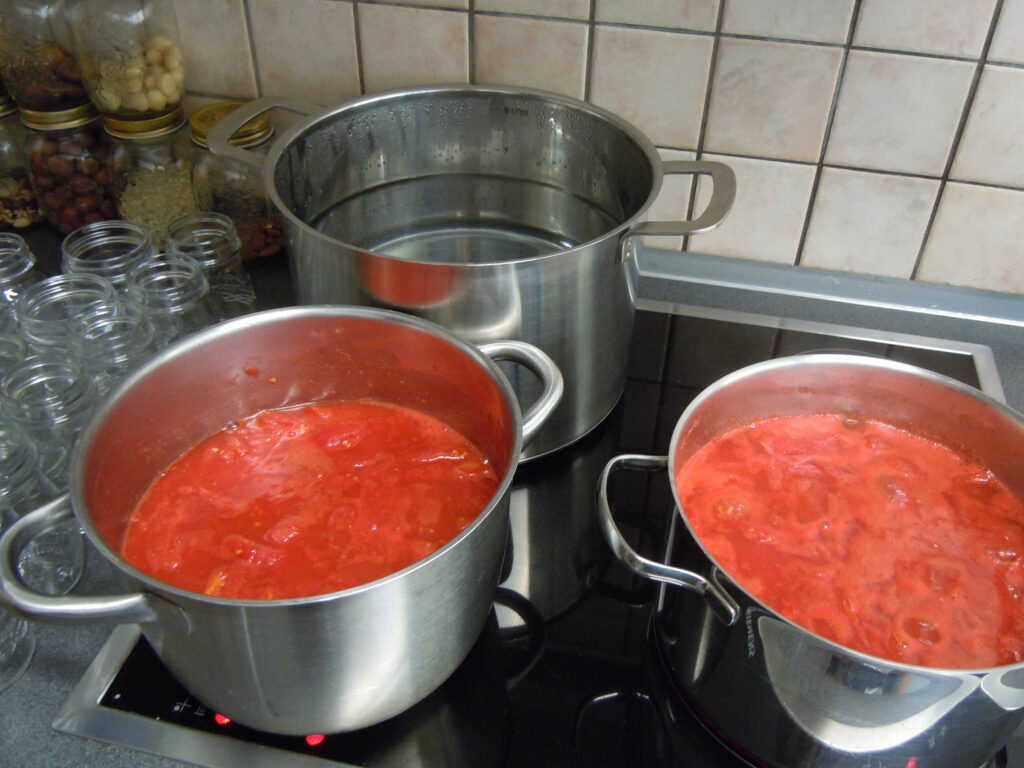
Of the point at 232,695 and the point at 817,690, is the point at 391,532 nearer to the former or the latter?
the point at 232,695

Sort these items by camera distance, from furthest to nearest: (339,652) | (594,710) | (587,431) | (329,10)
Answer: (329,10)
(587,431)
(594,710)
(339,652)

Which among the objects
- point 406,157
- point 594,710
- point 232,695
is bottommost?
point 594,710

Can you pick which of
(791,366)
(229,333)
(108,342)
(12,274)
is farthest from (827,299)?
(12,274)

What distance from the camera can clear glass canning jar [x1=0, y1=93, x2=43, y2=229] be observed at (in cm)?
119

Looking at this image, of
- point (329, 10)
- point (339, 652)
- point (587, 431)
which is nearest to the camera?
point (339, 652)

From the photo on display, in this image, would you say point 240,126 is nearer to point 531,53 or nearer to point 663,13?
point 531,53

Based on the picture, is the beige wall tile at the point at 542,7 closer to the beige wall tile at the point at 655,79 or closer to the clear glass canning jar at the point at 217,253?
the beige wall tile at the point at 655,79

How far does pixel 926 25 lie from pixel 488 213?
1.75ft

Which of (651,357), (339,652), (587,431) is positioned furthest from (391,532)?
(651,357)

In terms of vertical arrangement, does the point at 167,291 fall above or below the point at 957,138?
below

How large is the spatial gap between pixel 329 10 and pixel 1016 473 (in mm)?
Result: 897

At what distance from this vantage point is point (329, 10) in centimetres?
108

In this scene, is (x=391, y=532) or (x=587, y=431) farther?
(x=587, y=431)

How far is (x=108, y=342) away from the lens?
919 millimetres
